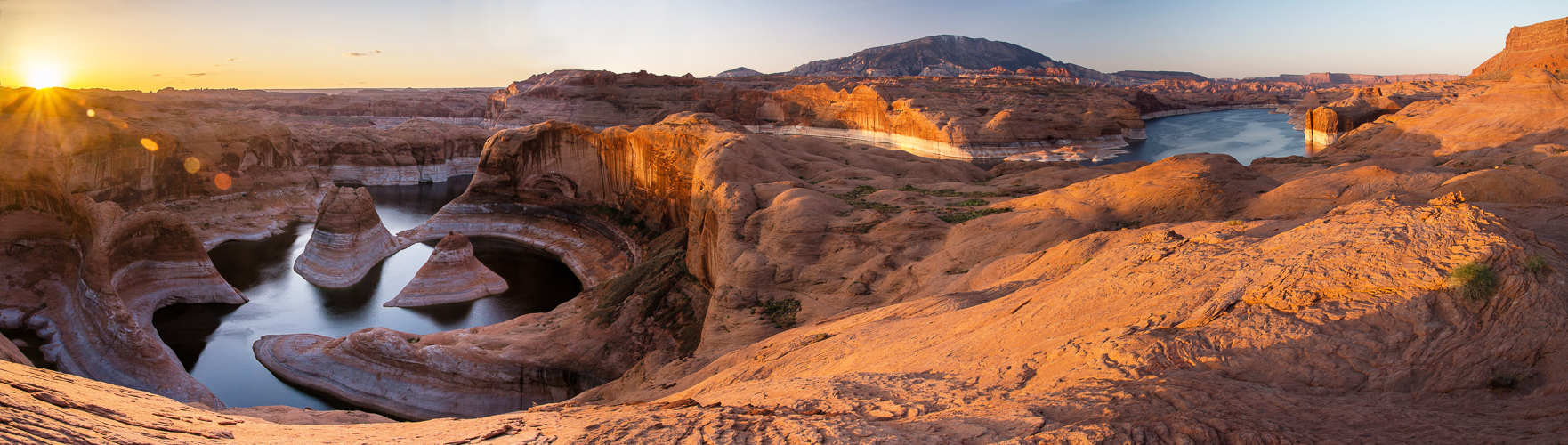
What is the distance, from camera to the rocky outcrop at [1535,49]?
71.6 meters

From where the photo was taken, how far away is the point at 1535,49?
3049 inches

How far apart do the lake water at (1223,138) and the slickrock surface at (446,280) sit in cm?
4907

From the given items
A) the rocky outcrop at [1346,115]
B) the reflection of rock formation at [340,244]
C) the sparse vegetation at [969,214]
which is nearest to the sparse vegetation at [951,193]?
the sparse vegetation at [969,214]

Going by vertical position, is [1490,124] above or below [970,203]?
above

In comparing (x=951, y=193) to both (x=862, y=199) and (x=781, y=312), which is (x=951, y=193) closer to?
(x=862, y=199)

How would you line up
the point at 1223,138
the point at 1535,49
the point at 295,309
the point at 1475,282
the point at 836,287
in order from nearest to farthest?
the point at 1475,282, the point at 836,287, the point at 295,309, the point at 1535,49, the point at 1223,138

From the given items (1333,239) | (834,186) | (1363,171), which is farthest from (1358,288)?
(834,186)

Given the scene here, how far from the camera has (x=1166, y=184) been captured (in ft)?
54.0

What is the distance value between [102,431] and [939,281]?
10712 millimetres

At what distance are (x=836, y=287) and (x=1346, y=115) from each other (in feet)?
197

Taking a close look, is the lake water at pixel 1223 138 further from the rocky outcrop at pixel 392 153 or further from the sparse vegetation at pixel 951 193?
the rocky outcrop at pixel 392 153

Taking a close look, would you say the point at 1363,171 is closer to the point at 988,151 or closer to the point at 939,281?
the point at 939,281

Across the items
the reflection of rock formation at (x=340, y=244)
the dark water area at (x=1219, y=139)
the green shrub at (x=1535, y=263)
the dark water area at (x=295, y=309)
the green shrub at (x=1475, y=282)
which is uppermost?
the green shrub at (x=1535, y=263)

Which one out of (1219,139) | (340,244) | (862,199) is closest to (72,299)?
(340,244)
